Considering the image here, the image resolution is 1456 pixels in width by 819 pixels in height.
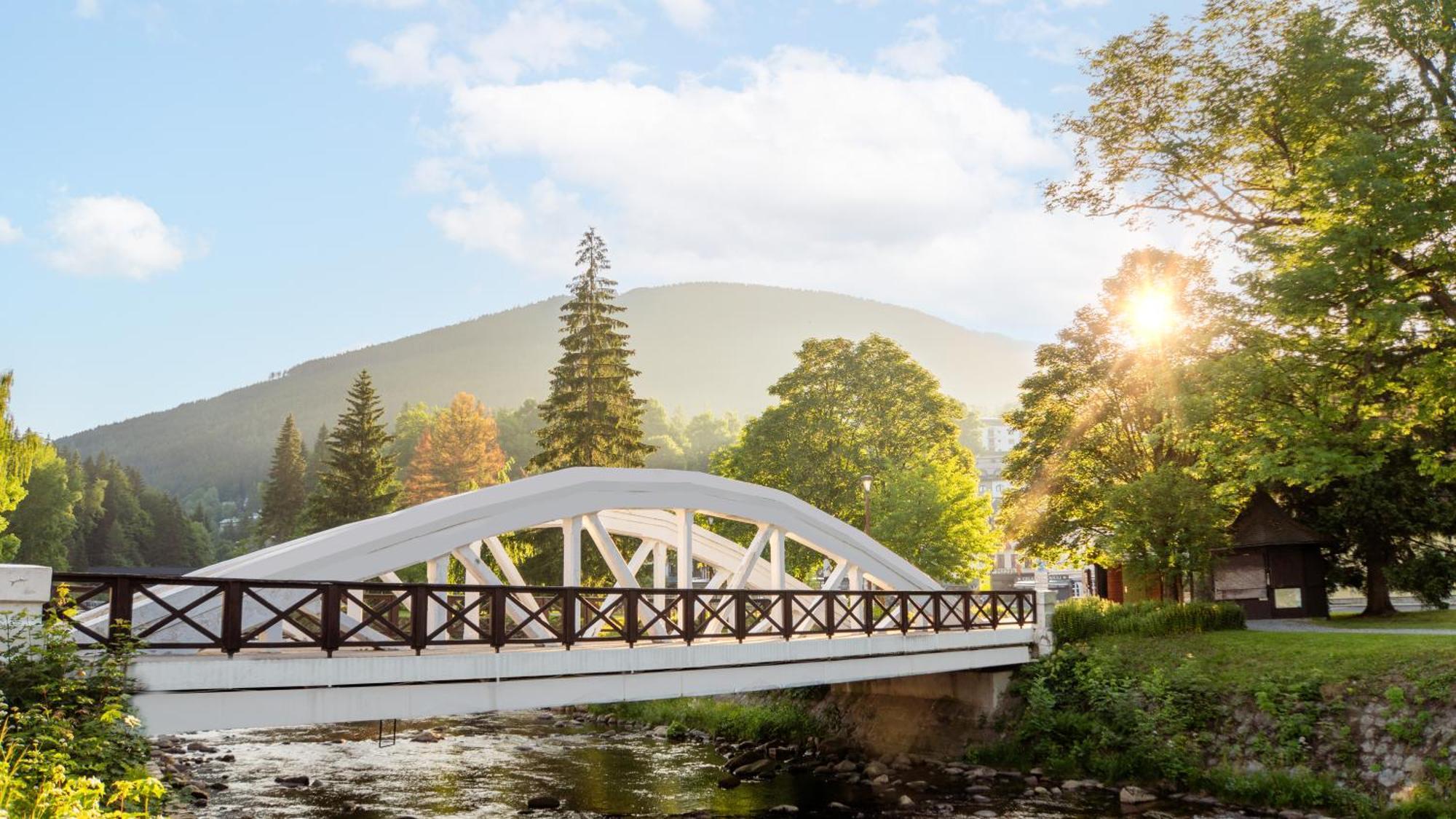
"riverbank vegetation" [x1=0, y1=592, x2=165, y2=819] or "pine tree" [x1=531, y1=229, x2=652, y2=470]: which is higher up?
"pine tree" [x1=531, y1=229, x2=652, y2=470]

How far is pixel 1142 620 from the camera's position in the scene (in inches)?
939

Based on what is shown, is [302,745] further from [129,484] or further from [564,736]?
[129,484]

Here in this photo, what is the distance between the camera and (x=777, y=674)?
1730 cm

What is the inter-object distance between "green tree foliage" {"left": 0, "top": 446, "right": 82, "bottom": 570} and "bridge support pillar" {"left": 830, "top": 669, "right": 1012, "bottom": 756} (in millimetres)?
51428

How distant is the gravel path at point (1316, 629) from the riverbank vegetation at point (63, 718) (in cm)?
2161

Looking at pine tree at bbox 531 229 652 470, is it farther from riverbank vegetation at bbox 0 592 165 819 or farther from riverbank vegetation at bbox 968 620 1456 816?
riverbank vegetation at bbox 0 592 165 819

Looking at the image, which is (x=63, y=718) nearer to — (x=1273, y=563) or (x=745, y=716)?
(x=745, y=716)

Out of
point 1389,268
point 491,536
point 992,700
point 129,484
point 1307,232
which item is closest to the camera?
point 491,536

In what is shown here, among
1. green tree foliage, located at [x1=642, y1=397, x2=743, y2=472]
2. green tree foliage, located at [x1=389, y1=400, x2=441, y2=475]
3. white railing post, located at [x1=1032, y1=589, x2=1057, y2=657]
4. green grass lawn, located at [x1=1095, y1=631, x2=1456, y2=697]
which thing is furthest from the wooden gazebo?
green tree foliage, located at [x1=389, y1=400, x2=441, y2=475]

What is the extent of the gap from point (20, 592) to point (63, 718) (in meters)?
1.50

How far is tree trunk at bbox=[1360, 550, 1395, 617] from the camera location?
29109 mm

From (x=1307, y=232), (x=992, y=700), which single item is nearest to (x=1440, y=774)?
(x=992, y=700)

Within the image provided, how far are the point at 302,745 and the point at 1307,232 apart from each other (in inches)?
948

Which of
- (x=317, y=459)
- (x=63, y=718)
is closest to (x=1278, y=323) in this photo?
(x=63, y=718)
